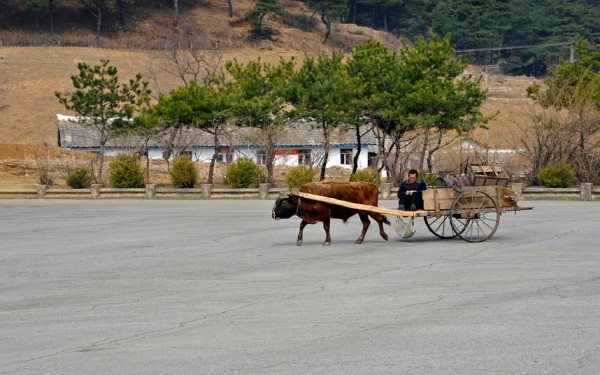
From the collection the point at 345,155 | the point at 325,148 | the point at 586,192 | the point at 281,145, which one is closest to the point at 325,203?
the point at 586,192

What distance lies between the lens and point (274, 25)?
13250 cm

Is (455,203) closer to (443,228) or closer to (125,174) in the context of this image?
(443,228)

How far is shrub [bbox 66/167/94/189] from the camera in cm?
4841

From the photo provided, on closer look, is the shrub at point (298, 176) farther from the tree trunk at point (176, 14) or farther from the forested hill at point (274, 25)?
the tree trunk at point (176, 14)

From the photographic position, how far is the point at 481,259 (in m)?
18.9

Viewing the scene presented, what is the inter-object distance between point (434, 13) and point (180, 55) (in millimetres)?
31266

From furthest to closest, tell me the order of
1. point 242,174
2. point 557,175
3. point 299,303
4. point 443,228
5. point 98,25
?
point 98,25, point 242,174, point 557,175, point 443,228, point 299,303

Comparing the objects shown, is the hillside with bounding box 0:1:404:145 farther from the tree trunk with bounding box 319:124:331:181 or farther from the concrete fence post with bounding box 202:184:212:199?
the concrete fence post with bounding box 202:184:212:199

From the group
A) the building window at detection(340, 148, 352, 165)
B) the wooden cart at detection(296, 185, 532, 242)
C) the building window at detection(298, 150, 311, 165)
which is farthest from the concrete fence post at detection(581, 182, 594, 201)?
the building window at detection(340, 148, 352, 165)

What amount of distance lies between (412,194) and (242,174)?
83.1 ft

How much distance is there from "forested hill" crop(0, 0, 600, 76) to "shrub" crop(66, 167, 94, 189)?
Result: 7310 centimetres

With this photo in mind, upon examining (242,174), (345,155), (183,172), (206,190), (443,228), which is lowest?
(443,228)

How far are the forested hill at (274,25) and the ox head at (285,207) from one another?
3973 inches

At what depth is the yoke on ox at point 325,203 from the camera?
70.3ft
